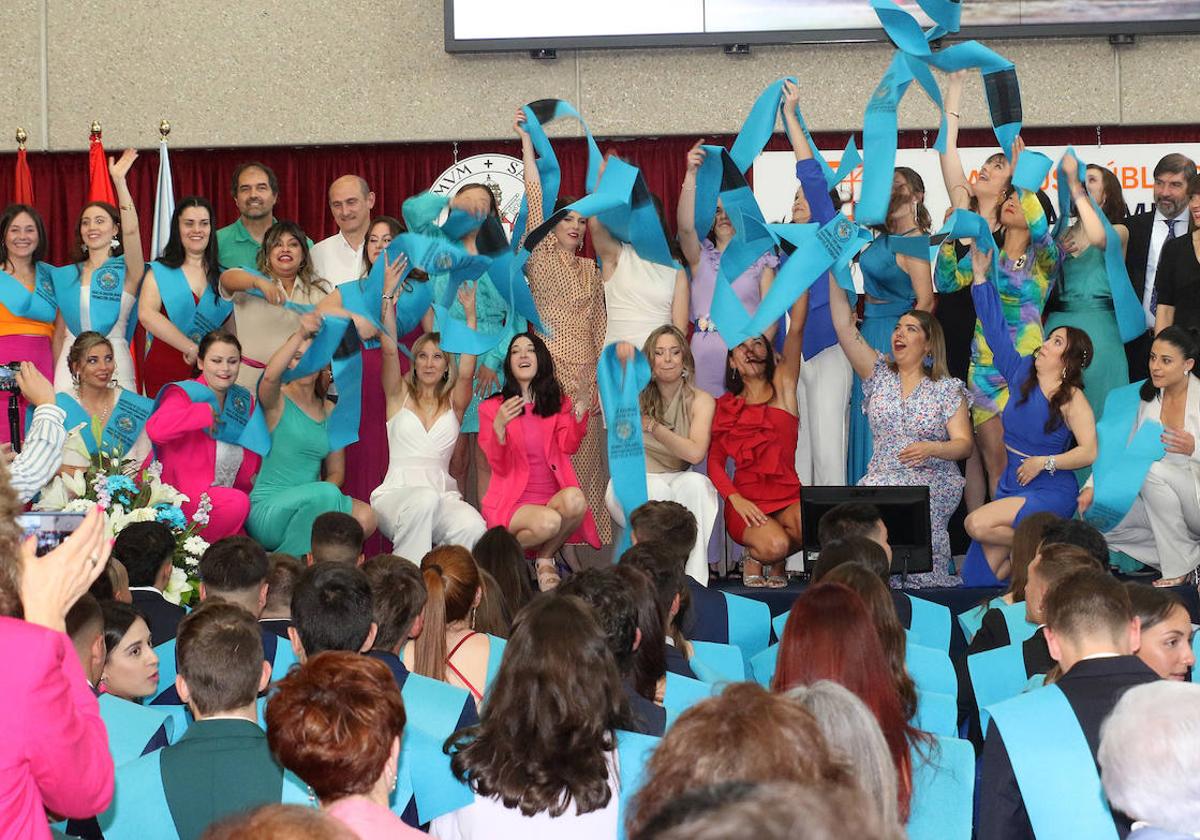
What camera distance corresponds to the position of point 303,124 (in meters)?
10.5

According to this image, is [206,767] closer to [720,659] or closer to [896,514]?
[720,659]

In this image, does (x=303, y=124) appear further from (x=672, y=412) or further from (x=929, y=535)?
(x=929, y=535)

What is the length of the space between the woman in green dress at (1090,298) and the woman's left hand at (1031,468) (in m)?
0.67

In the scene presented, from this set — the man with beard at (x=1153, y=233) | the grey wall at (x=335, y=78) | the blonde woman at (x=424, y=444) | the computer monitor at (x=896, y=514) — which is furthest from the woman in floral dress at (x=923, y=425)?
the grey wall at (x=335, y=78)

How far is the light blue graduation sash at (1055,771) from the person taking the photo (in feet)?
9.75

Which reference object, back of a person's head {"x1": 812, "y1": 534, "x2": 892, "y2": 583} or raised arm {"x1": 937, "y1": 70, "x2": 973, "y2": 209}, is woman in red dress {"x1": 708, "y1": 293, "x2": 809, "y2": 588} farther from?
back of a person's head {"x1": 812, "y1": 534, "x2": 892, "y2": 583}

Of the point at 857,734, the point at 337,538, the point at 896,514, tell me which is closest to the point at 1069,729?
the point at 857,734

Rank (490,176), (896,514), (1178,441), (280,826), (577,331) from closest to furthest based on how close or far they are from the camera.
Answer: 1. (280,826)
2. (896,514)
3. (1178,441)
4. (577,331)
5. (490,176)

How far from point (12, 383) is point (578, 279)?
282 centimetres

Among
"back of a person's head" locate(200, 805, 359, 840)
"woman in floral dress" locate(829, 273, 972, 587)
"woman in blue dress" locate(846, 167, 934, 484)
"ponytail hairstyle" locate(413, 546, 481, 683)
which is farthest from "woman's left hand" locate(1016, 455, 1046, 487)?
"back of a person's head" locate(200, 805, 359, 840)

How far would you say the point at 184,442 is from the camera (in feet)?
24.2

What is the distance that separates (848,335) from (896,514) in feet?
4.18

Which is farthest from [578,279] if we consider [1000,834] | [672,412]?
[1000,834]

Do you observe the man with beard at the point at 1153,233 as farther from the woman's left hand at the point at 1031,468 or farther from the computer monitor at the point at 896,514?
the computer monitor at the point at 896,514
